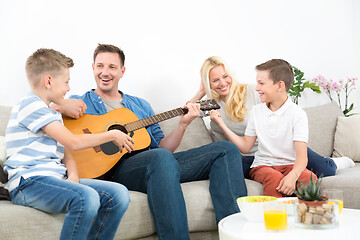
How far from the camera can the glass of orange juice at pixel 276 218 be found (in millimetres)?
1341

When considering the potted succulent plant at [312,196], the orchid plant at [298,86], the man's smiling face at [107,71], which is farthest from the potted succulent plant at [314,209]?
the orchid plant at [298,86]

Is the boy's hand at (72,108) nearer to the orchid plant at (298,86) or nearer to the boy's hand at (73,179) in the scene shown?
the boy's hand at (73,179)

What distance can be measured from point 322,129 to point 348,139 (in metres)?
0.18

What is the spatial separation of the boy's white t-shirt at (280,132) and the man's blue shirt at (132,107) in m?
0.54

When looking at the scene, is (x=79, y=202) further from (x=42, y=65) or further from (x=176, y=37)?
(x=176, y=37)

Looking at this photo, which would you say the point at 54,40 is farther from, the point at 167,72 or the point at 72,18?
the point at 167,72

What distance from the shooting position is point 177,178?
1.90 m

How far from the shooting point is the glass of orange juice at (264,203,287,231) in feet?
4.40

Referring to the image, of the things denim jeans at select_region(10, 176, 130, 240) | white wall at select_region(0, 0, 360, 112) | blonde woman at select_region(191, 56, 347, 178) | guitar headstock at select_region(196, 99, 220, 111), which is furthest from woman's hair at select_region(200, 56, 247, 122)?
denim jeans at select_region(10, 176, 130, 240)

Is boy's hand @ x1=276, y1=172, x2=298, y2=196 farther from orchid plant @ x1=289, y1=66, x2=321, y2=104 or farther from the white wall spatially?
orchid plant @ x1=289, y1=66, x2=321, y2=104

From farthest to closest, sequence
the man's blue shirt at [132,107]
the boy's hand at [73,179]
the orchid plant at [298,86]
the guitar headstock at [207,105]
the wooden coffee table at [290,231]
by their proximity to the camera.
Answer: the orchid plant at [298,86], the guitar headstock at [207,105], the man's blue shirt at [132,107], the boy's hand at [73,179], the wooden coffee table at [290,231]

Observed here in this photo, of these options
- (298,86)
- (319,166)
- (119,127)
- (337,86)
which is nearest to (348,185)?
(319,166)

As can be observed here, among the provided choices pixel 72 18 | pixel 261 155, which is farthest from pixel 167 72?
pixel 261 155

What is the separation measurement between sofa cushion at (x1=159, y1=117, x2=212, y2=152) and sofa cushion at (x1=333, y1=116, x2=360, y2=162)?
2.89ft
